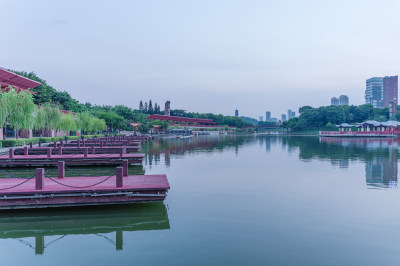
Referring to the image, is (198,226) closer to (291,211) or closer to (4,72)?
(291,211)

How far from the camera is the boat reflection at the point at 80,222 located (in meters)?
10.4

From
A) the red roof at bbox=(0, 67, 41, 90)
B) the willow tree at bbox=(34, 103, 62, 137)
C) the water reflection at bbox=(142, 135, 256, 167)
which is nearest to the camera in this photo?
the water reflection at bbox=(142, 135, 256, 167)

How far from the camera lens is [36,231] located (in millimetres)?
10719

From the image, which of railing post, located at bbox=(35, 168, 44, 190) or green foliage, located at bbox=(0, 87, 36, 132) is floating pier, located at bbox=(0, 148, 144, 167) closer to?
green foliage, located at bbox=(0, 87, 36, 132)

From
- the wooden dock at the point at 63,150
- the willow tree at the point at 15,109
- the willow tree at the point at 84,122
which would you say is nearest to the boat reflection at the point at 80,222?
the wooden dock at the point at 63,150

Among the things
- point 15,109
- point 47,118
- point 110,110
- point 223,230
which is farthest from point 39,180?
point 110,110

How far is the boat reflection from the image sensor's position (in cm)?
1036

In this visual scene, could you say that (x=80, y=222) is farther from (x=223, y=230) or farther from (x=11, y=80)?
(x=11, y=80)

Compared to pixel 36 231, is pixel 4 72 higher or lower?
higher

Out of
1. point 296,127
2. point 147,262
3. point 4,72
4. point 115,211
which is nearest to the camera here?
point 147,262

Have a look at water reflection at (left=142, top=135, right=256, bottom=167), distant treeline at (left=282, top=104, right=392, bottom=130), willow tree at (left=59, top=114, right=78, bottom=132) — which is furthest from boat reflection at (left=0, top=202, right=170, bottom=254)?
distant treeline at (left=282, top=104, right=392, bottom=130)

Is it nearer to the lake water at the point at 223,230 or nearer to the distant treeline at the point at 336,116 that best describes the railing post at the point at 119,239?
the lake water at the point at 223,230

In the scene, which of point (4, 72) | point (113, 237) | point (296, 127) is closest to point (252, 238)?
point (113, 237)

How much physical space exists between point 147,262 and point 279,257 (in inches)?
141
